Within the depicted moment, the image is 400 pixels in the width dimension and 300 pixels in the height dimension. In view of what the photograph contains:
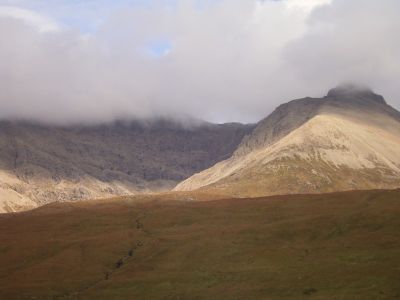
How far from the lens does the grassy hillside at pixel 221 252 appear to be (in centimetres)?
7469

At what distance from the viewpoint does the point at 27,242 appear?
121 meters

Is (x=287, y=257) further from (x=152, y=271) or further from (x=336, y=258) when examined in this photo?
(x=152, y=271)

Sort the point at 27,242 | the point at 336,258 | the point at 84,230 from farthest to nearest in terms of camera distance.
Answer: the point at 84,230
the point at 27,242
the point at 336,258

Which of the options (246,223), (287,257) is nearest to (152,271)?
(287,257)

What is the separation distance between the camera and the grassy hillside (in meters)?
74.7

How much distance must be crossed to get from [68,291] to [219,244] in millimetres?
26888

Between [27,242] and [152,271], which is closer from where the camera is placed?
[152,271]

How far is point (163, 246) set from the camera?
350 feet

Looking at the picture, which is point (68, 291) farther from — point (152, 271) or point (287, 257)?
point (287, 257)

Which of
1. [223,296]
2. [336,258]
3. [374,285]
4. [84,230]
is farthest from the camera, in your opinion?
[84,230]

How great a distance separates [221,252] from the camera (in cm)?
9719

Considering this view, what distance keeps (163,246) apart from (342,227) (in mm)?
30156

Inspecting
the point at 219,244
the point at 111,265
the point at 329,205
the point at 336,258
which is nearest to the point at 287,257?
the point at 336,258

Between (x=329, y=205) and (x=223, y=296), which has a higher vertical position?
(x=329, y=205)
